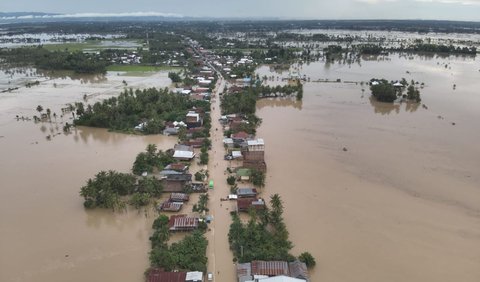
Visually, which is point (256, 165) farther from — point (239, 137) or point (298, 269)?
point (298, 269)

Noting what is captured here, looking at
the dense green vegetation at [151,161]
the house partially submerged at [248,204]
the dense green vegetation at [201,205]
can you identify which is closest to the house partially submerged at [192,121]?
the dense green vegetation at [151,161]

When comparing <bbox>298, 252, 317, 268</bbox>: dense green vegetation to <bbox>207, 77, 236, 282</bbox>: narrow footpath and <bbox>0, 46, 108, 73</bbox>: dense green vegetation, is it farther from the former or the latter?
<bbox>0, 46, 108, 73</bbox>: dense green vegetation

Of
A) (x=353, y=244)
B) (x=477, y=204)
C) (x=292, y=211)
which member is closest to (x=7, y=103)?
(x=292, y=211)

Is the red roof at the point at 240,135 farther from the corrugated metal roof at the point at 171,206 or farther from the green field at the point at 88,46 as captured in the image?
the green field at the point at 88,46

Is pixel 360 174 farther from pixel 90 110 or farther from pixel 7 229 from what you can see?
pixel 90 110

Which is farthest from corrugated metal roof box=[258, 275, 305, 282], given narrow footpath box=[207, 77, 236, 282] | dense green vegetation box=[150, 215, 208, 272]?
dense green vegetation box=[150, 215, 208, 272]
